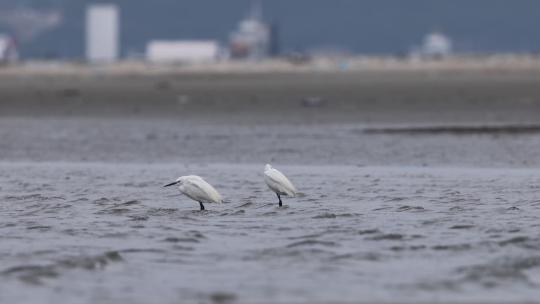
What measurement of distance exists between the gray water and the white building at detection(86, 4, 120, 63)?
135 metres

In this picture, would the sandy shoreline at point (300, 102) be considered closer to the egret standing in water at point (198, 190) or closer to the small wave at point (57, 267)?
the egret standing in water at point (198, 190)

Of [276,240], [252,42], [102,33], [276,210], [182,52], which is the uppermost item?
[102,33]

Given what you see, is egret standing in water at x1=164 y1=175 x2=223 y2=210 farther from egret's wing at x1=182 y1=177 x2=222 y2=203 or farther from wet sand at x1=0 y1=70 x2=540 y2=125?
wet sand at x1=0 y1=70 x2=540 y2=125

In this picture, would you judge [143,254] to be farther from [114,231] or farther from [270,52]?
[270,52]

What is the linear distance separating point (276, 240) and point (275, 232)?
0.64 m

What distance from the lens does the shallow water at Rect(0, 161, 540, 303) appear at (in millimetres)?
12055

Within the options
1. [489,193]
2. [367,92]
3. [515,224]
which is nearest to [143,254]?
[515,224]

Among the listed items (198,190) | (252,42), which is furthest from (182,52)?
(198,190)

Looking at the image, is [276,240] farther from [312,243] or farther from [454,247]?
[454,247]

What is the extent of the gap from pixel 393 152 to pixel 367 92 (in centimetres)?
2403

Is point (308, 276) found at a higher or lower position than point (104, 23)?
lower

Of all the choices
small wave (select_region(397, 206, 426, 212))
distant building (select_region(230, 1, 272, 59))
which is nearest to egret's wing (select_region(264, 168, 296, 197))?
small wave (select_region(397, 206, 426, 212))

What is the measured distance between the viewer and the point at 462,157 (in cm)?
2544

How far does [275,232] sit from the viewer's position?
609 inches
